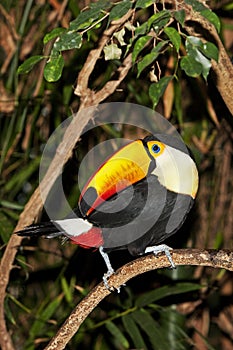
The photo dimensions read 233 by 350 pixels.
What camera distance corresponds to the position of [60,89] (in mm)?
1790

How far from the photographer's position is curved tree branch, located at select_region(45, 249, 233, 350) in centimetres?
111

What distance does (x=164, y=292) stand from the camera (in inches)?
67.2

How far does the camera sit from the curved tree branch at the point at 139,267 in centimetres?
111

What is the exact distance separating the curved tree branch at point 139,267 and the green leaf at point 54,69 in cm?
34

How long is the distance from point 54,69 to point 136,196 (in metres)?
0.29

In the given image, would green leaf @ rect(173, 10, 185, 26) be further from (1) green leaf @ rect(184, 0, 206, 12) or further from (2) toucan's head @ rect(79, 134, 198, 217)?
(2) toucan's head @ rect(79, 134, 198, 217)

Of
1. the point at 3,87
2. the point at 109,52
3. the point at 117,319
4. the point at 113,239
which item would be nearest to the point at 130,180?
the point at 113,239

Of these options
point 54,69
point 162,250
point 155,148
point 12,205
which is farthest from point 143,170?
point 12,205

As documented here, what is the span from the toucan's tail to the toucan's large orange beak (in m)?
0.08

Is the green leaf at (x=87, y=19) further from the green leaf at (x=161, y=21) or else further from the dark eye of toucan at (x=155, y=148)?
the dark eye of toucan at (x=155, y=148)

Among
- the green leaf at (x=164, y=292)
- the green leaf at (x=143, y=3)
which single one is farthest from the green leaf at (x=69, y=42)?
the green leaf at (x=164, y=292)

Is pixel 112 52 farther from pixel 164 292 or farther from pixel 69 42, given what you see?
pixel 164 292

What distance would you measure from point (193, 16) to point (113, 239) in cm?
46

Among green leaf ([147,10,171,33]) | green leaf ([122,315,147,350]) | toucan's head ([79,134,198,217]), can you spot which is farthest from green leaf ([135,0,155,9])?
green leaf ([122,315,147,350])
